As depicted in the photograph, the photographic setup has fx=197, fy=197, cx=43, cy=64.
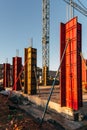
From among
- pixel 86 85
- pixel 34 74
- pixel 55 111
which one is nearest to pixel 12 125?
pixel 55 111

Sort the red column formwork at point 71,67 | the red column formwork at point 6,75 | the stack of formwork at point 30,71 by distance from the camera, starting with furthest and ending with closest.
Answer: the red column formwork at point 6,75 → the stack of formwork at point 30,71 → the red column formwork at point 71,67

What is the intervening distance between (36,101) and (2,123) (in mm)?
5626

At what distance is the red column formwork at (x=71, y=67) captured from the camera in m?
9.95

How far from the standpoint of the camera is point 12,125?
24.2ft

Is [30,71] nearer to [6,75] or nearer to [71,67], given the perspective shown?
[71,67]

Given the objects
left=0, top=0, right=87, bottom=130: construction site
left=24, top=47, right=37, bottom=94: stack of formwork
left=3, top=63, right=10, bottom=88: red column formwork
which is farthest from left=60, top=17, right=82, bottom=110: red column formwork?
left=3, top=63, right=10, bottom=88: red column formwork

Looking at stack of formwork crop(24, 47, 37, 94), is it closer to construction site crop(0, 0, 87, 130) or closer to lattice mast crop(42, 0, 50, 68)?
construction site crop(0, 0, 87, 130)

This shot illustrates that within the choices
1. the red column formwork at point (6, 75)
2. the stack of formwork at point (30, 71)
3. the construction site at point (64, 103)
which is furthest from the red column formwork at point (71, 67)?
the red column formwork at point (6, 75)

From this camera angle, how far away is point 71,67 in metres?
10.4

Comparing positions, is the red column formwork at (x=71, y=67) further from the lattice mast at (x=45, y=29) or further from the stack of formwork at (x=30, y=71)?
the lattice mast at (x=45, y=29)

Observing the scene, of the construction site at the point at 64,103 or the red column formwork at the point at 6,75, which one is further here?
the red column formwork at the point at 6,75

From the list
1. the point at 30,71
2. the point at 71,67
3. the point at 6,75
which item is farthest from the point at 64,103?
the point at 6,75

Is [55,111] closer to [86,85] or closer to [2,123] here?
[2,123]

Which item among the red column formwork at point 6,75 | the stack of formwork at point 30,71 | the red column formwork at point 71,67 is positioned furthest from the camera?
the red column formwork at point 6,75
